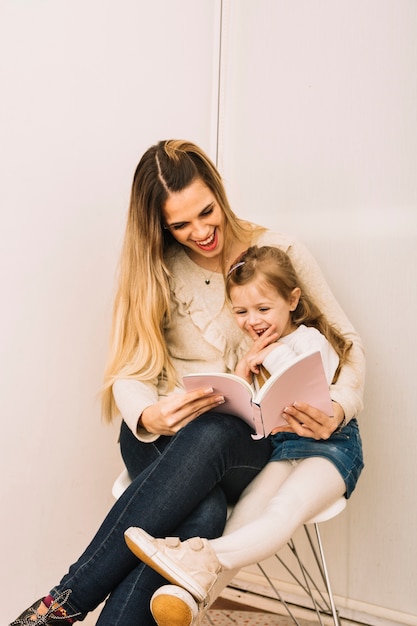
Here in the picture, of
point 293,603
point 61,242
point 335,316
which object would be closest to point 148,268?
point 61,242

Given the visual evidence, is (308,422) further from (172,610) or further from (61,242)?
(61,242)

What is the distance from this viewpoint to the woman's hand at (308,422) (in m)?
1.29

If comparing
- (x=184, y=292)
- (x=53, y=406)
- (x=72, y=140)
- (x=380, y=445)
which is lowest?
(x=380, y=445)

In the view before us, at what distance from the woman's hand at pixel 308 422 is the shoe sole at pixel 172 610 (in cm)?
44

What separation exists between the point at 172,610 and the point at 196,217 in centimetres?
92

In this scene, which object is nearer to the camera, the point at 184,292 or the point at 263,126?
the point at 184,292

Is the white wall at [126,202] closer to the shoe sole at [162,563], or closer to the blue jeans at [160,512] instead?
the blue jeans at [160,512]

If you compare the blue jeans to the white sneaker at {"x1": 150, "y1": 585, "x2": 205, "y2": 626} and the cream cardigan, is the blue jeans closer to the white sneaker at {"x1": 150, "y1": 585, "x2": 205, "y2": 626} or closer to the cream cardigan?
the white sneaker at {"x1": 150, "y1": 585, "x2": 205, "y2": 626}

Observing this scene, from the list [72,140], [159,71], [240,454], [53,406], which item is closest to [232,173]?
[159,71]

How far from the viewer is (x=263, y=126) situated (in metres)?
2.14

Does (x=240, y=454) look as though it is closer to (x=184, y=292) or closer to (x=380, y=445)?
(x=184, y=292)

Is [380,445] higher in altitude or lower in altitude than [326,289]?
lower

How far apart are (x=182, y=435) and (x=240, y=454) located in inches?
5.2

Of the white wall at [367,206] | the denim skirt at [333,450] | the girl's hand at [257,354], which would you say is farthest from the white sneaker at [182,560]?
the white wall at [367,206]
